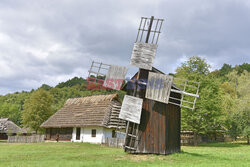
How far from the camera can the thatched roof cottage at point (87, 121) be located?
2697 centimetres

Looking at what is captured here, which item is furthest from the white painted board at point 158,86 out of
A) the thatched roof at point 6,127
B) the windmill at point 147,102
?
the thatched roof at point 6,127

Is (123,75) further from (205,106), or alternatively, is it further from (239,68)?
(239,68)

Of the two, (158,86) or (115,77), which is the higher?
(115,77)

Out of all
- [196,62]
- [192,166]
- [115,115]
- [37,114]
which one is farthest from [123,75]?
[37,114]

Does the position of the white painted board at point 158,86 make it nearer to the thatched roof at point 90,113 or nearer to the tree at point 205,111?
the thatched roof at point 90,113

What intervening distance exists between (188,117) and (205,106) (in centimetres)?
255

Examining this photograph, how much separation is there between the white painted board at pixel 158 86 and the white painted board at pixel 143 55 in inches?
→ 32.1

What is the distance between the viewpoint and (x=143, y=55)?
1520 cm

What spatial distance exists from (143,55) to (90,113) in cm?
1596

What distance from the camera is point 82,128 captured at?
94.6 feet

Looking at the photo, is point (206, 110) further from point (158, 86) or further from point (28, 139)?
point (28, 139)

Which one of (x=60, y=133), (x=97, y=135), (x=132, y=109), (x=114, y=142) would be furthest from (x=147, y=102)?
(x=60, y=133)

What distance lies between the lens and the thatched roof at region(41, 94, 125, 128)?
89.1ft

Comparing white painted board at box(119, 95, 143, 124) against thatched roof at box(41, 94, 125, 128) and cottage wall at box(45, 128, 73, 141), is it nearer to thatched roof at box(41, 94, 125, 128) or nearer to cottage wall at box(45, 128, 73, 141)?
thatched roof at box(41, 94, 125, 128)
